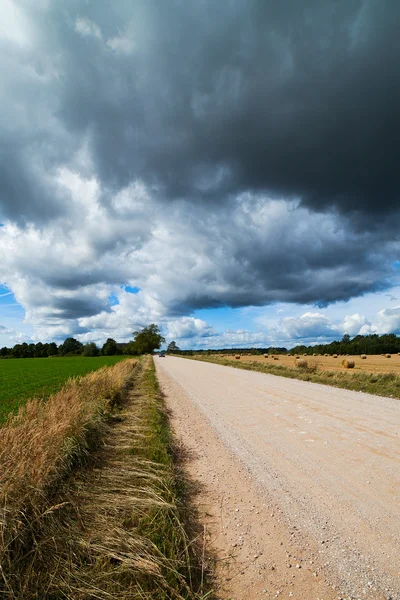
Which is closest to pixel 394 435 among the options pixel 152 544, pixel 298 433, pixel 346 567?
pixel 298 433

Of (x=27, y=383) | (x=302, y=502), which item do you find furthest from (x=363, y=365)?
(x=302, y=502)

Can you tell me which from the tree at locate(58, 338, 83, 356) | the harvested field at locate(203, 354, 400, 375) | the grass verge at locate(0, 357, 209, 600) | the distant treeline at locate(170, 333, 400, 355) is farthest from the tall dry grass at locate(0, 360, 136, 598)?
the tree at locate(58, 338, 83, 356)

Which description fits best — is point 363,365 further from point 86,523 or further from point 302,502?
point 86,523

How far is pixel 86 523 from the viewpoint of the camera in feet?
12.2

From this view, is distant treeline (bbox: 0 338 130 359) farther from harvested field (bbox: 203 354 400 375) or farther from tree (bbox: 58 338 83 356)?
harvested field (bbox: 203 354 400 375)

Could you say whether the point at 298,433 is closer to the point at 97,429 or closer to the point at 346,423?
the point at 346,423

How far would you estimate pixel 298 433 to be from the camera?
25.6ft

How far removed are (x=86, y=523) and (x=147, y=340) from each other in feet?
527

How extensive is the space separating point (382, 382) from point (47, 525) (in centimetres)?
1798

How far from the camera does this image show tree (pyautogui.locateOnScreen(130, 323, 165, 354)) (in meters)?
159

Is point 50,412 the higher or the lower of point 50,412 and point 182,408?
the higher

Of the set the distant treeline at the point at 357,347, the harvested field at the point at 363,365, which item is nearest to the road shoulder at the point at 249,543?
the harvested field at the point at 363,365

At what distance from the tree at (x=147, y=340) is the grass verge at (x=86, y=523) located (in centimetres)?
15568

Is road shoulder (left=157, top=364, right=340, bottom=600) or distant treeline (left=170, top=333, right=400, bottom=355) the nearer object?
road shoulder (left=157, top=364, right=340, bottom=600)
